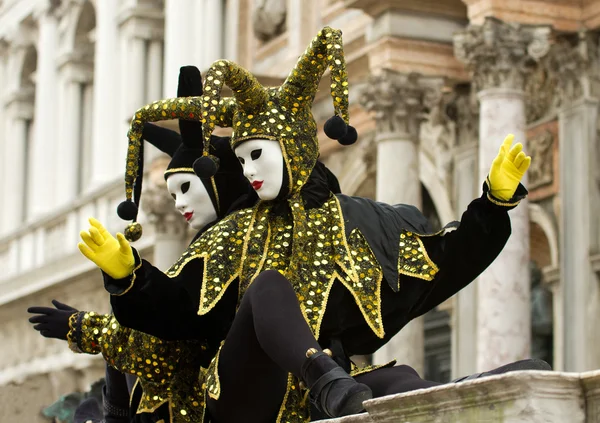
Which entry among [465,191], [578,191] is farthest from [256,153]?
[465,191]

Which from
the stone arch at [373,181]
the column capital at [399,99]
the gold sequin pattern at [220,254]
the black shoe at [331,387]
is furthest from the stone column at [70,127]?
the black shoe at [331,387]

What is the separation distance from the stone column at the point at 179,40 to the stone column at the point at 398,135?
281 inches

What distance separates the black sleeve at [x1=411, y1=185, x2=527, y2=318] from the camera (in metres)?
4.65

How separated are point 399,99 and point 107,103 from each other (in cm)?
1161

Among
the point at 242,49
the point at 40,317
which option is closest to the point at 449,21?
the point at 242,49

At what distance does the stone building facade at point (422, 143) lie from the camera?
39.9 feet

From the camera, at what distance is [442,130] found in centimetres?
1562

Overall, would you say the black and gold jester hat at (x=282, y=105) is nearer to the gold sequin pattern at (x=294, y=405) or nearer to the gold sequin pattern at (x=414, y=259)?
the gold sequin pattern at (x=414, y=259)

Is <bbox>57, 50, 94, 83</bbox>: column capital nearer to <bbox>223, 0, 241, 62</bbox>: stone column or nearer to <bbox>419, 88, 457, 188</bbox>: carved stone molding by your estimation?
<bbox>223, 0, 241, 62</bbox>: stone column

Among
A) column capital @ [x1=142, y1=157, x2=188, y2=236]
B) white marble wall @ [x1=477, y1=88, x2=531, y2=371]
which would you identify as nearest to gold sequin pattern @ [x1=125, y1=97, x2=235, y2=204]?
white marble wall @ [x1=477, y1=88, x2=531, y2=371]

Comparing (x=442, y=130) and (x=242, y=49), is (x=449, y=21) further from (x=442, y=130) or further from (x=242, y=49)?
(x=242, y=49)

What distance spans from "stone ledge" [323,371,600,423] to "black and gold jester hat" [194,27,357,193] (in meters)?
1.43

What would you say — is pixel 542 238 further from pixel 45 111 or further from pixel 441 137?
pixel 45 111

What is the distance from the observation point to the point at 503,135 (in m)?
12.0
